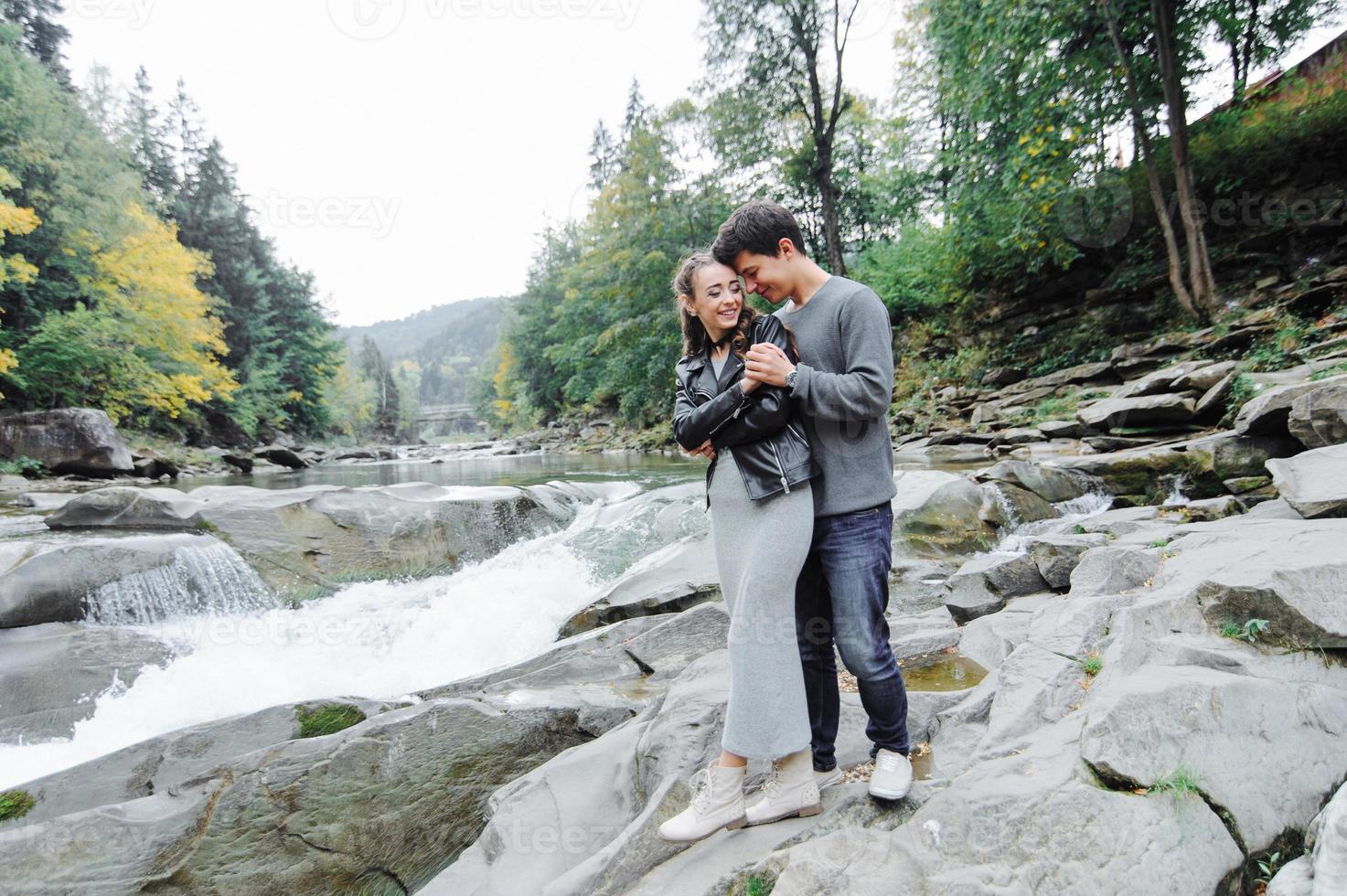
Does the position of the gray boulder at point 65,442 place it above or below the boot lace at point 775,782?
above

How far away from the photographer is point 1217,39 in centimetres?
1323

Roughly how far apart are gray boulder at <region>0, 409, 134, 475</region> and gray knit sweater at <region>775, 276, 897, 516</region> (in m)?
20.2

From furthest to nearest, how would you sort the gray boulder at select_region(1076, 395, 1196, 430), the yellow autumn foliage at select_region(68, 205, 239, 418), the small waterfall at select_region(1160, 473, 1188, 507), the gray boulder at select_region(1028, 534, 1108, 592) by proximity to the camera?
the yellow autumn foliage at select_region(68, 205, 239, 418) < the gray boulder at select_region(1076, 395, 1196, 430) < the small waterfall at select_region(1160, 473, 1188, 507) < the gray boulder at select_region(1028, 534, 1108, 592)

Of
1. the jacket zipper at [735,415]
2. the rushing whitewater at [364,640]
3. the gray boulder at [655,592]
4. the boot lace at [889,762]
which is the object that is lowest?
the rushing whitewater at [364,640]

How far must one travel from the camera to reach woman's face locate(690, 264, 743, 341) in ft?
7.14

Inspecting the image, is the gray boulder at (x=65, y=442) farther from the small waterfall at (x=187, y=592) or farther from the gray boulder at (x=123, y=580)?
the small waterfall at (x=187, y=592)

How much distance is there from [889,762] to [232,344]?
40403 mm

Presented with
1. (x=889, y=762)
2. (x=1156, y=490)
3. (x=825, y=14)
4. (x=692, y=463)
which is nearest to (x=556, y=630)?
(x=889, y=762)

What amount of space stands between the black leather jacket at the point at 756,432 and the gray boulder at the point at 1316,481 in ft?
10.5

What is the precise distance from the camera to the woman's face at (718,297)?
7.14 feet

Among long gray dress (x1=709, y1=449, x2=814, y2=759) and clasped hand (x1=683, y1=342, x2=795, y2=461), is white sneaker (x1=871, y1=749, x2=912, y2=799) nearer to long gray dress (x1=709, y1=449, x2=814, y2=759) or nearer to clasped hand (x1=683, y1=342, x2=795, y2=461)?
long gray dress (x1=709, y1=449, x2=814, y2=759)

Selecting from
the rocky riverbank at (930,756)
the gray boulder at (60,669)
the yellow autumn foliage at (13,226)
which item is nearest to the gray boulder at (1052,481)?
the rocky riverbank at (930,756)

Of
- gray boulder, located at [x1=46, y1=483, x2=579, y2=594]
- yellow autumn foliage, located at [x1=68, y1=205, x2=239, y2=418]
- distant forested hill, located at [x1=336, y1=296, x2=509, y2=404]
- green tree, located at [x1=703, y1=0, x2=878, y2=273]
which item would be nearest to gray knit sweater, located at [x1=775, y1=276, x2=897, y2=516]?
gray boulder, located at [x1=46, y1=483, x2=579, y2=594]

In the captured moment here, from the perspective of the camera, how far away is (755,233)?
2209 millimetres
